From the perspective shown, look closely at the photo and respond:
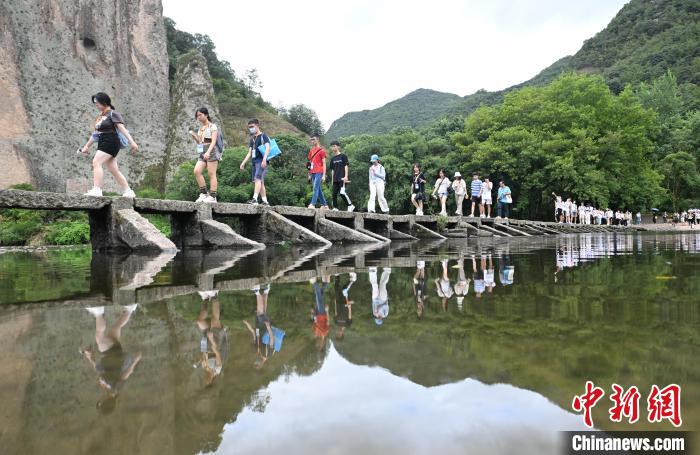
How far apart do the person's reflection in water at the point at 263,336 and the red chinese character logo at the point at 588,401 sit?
0.65 metres

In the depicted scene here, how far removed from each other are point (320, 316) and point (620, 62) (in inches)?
3730

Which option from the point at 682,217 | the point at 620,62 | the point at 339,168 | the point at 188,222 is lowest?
the point at 188,222

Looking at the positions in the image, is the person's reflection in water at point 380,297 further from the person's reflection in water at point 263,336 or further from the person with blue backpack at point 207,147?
the person with blue backpack at point 207,147

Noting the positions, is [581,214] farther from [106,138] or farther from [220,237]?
[106,138]

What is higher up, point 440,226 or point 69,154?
point 69,154

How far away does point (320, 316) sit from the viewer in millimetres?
1615

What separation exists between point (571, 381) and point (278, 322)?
905 millimetres

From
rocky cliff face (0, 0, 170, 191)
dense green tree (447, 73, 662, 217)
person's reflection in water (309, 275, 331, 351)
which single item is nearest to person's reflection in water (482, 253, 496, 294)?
person's reflection in water (309, 275, 331, 351)

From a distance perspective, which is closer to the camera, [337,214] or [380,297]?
[380,297]

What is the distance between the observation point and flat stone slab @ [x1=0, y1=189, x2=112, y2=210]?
4645mm

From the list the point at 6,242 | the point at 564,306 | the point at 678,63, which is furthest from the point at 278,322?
the point at 678,63

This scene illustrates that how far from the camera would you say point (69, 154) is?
26266 mm

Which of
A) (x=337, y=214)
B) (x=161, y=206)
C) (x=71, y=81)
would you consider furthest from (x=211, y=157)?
(x=71, y=81)

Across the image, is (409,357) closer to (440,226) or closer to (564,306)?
(564,306)
